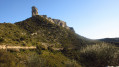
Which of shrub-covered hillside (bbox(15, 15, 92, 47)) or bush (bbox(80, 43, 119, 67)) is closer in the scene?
bush (bbox(80, 43, 119, 67))

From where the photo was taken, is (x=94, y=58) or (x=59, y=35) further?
(x=59, y=35)

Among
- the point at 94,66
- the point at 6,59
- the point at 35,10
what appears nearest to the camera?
the point at 6,59

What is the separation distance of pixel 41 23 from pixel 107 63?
50.4 meters

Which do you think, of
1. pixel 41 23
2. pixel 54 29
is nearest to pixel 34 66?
pixel 54 29

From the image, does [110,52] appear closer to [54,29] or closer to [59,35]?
[59,35]

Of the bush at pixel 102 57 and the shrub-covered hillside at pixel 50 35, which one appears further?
the shrub-covered hillside at pixel 50 35

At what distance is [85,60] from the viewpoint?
1664cm

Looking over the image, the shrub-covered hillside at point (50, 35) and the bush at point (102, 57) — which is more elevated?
the shrub-covered hillside at point (50, 35)

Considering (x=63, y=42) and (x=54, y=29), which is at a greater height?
(x=54, y=29)

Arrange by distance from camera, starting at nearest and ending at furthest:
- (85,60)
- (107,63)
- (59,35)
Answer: (107,63)
(85,60)
(59,35)

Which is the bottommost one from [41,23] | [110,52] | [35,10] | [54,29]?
[110,52]

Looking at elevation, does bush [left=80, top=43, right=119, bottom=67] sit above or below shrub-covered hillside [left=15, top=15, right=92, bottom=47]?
below

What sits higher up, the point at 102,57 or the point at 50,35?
the point at 50,35

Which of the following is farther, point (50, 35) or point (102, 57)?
point (50, 35)
